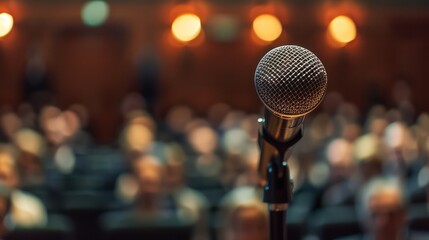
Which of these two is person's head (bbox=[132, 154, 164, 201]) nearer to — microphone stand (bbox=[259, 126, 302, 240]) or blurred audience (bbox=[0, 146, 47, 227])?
blurred audience (bbox=[0, 146, 47, 227])

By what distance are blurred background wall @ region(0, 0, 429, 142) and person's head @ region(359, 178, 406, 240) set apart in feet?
48.2

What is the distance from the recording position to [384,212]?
16.5 ft

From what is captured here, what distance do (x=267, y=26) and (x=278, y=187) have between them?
997 cm

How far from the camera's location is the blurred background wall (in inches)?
788

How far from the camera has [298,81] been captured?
6.93 feet

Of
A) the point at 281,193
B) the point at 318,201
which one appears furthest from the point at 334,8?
the point at 281,193

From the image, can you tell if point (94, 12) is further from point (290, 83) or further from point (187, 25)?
point (290, 83)

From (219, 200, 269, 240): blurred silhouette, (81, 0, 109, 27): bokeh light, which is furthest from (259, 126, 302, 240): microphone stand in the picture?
(81, 0, 109, 27): bokeh light

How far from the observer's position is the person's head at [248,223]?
4879mm

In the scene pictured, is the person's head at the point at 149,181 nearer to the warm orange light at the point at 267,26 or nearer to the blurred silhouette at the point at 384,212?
the blurred silhouette at the point at 384,212

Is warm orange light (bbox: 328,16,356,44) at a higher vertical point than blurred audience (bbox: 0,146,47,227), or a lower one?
higher

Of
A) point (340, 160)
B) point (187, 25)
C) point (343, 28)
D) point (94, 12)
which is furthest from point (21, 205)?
point (94, 12)

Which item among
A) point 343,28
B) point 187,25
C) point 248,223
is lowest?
point 248,223

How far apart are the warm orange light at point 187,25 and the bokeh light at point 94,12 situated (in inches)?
347
